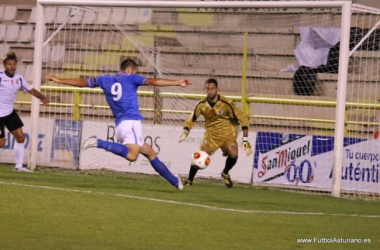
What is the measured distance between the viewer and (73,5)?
62.3 feet

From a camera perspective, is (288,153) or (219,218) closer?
(219,218)

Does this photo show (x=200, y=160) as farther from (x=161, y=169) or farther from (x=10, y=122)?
(x=10, y=122)

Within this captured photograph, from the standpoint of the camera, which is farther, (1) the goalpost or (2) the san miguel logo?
(1) the goalpost

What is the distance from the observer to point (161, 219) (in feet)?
35.2

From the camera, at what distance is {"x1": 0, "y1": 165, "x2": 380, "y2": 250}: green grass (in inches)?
350

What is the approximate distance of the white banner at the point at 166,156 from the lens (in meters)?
18.0

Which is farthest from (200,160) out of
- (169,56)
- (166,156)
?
(169,56)

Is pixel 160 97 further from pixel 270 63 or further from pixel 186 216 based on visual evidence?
pixel 186 216

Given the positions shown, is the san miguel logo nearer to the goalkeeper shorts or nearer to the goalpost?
the goalpost

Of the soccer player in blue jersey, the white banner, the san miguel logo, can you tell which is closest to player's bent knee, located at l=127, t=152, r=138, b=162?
the soccer player in blue jersey

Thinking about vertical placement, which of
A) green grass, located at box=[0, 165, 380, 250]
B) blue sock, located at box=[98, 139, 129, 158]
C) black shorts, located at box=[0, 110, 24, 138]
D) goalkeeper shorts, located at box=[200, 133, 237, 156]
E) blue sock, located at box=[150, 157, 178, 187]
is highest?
black shorts, located at box=[0, 110, 24, 138]

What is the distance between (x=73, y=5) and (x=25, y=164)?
3.66m

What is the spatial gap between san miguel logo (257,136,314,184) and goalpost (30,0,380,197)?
375 millimetres

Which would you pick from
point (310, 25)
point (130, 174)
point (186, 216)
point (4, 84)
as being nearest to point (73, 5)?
point (4, 84)
